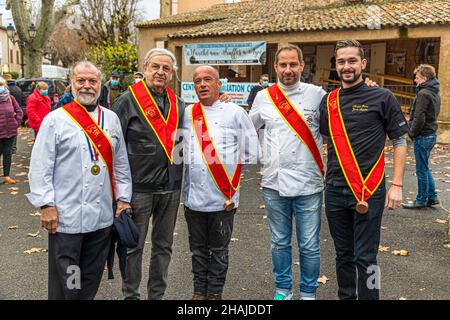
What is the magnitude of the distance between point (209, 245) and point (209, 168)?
2.02 ft

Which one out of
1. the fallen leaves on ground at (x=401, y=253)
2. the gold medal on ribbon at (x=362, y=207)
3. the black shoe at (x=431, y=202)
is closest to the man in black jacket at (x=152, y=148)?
the gold medal on ribbon at (x=362, y=207)

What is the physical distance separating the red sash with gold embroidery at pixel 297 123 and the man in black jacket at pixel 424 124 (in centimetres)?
373

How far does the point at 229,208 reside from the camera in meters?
3.72

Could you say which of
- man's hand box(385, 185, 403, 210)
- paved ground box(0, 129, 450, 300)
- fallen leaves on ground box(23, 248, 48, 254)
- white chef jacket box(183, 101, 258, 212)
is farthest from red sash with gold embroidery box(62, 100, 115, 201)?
fallen leaves on ground box(23, 248, 48, 254)

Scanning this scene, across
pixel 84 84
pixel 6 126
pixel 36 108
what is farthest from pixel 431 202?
pixel 36 108

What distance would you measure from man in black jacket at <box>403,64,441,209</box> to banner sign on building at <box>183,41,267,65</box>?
13032 mm

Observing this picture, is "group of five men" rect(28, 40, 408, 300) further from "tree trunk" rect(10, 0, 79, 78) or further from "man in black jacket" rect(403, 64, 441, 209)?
"tree trunk" rect(10, 0, 79, 78)

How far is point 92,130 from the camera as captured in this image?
3.03 m

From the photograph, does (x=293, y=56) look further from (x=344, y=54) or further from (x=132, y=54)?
(x=132, y=54)

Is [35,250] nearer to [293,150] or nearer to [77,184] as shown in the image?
[77,184]

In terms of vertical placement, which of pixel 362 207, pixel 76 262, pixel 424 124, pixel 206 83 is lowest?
pixel 76 262

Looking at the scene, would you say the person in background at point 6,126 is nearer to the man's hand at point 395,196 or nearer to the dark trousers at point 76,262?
the dark trousers at point 76,262

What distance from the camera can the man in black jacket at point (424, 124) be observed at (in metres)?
6.85

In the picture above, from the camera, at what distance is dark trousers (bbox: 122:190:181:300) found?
11.4ft
